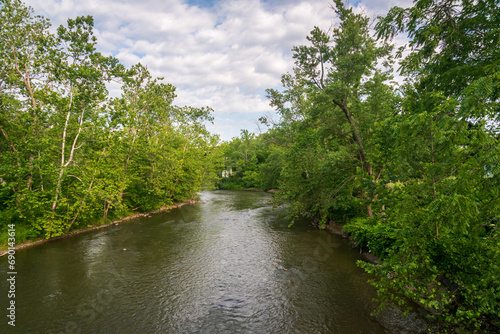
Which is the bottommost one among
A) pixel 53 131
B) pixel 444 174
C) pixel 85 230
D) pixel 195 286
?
pixel 195 286

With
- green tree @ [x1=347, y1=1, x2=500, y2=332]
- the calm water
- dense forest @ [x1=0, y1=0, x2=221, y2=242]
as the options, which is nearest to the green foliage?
green tree @ [x1=347, y1=1, x2=500, y2=332]

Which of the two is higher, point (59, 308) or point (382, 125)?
point (382, 125)

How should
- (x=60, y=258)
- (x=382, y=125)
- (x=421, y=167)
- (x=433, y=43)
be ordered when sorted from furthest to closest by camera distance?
(x=60, y=258), (x=433, y=43), (x=382, y=125), (x=421, y=167)

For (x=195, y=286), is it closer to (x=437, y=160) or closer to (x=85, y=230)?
(x=437, y=160)

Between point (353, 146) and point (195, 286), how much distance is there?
40.9 ft

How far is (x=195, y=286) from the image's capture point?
33.2 feet

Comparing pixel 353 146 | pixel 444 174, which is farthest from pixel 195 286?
pixel 353 146

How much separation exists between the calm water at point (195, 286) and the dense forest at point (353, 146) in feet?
5.68

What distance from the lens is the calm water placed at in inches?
301

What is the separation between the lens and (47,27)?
14680mm

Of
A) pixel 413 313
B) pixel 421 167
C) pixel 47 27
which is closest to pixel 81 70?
pixel 47 27

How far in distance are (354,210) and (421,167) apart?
42.6 ft

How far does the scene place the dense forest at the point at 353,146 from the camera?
4719 millimetres

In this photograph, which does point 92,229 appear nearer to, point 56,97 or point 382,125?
point 56,97
